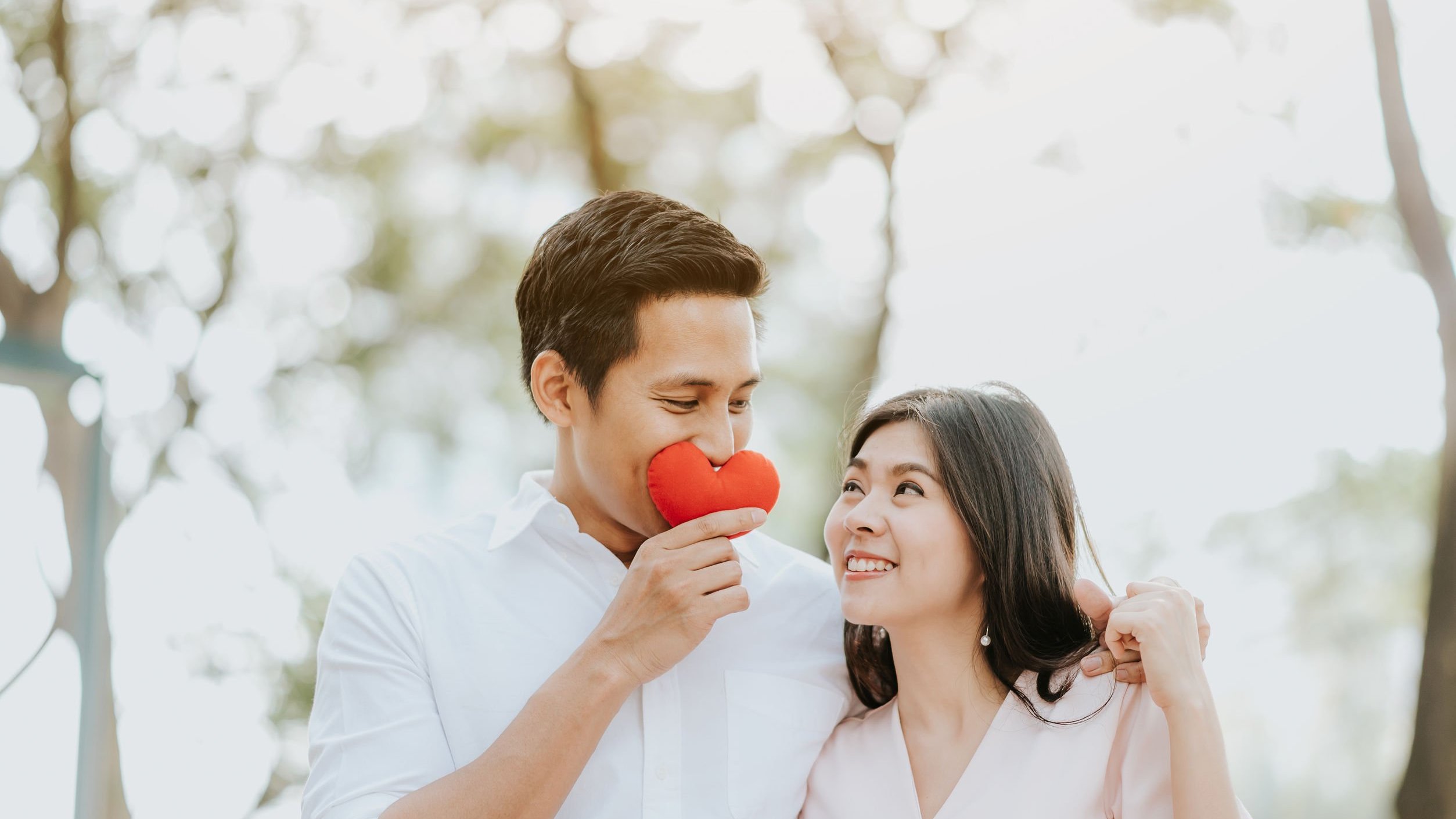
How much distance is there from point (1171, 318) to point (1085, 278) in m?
0.36

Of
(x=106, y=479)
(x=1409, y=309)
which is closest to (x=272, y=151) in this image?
(x=106, y=479)

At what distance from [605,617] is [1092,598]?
757mm

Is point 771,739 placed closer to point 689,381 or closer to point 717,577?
point 717,577

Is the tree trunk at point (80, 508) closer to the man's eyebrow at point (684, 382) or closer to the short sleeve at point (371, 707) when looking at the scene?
the short sleeve at point (371, 707)

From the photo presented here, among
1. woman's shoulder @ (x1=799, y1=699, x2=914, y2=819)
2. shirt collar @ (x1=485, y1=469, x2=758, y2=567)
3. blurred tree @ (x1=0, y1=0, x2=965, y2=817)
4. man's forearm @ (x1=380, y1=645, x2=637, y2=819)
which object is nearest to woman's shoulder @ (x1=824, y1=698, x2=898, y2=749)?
woman's shoulder @ (x1=799, y1=699, x2=914, y2=819)

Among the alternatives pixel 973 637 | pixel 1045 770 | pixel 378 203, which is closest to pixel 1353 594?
pixel 973 637

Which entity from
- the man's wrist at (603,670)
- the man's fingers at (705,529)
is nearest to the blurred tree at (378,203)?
the man's fingers at (705,529)

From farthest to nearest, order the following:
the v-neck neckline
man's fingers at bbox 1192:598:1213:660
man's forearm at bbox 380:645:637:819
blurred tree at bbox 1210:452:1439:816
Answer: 1. blurred tree at bbox 1210:452:1439:816
2. the v-neck neckline
3. man's fingers at bbox 1192:598:1213:660
4. man's forearm at bbox 380:645:637:819

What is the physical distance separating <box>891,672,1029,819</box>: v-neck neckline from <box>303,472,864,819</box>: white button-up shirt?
5.1 inches

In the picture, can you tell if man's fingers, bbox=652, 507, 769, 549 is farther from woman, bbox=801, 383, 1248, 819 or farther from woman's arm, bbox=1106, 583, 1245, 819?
woman's arm, bbox=1106, 583, 1245, 819

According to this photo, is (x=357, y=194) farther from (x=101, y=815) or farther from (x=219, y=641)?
(x=101, y=815)

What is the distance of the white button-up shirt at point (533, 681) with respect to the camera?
1705mm

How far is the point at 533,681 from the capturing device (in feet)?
5.98

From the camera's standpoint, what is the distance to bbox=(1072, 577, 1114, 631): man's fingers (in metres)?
1.78
